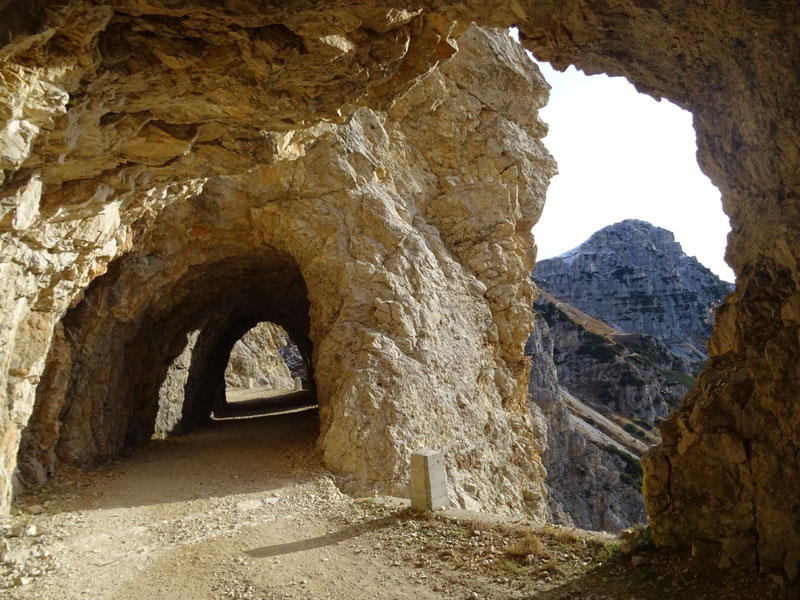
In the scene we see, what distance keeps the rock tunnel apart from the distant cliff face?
98310mm

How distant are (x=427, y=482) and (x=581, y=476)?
42.0 metres

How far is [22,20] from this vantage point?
4680mm

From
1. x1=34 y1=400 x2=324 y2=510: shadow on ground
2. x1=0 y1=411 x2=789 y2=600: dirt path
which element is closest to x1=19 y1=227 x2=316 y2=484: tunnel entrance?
x1=34 y1=400 x2=324 y2=510: shadow on ground

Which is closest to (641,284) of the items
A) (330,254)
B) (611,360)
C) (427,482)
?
(611,360)

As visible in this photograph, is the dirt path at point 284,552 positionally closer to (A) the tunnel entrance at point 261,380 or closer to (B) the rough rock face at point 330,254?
(B) the rough rock face at point 330,254

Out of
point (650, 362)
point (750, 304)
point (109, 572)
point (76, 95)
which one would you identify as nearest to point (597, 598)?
point (750, 304)

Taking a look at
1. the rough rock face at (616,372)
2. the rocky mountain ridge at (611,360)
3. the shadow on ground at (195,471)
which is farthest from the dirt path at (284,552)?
the rough rock face at (616,372)

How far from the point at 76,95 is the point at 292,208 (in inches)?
404

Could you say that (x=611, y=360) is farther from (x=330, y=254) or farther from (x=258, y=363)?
(x=330, y=254)

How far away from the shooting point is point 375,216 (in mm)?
16828

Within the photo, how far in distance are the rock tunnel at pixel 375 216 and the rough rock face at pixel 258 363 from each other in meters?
22.4

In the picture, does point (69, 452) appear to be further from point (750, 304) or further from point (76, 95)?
point (750, 304)

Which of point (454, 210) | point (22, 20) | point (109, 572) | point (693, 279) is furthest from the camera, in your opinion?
point (693, 279)

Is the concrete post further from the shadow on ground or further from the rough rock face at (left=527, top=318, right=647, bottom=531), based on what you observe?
the rough rock face at (left=527, top=318, right=647, bottom=531)
